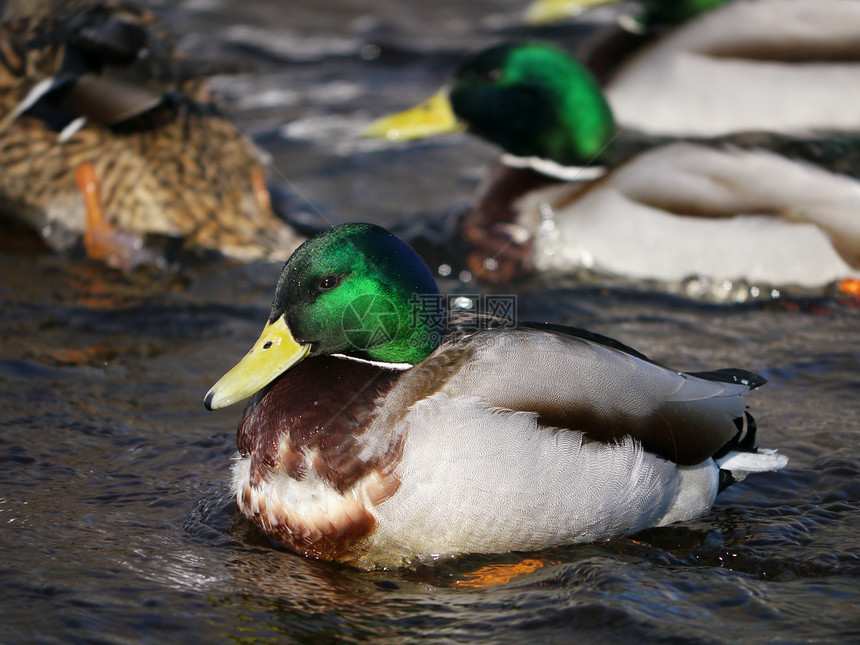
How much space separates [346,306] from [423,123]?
11.3ft

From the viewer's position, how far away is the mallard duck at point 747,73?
7.82m

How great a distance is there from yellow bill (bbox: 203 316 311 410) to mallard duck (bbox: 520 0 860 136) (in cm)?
504

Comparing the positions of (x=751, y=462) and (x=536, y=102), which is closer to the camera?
(x=751, y=462)

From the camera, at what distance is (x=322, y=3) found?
37.7ft

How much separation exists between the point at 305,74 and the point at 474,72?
3.44m

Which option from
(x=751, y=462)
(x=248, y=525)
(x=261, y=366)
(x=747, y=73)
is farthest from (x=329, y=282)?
(x=747, y=73)

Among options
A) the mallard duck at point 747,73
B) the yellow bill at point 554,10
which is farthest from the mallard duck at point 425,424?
the yellow bill at point 554,10

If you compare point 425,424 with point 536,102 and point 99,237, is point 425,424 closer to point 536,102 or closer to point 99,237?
point 99,237

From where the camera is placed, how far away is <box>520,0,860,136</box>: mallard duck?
25.7ft

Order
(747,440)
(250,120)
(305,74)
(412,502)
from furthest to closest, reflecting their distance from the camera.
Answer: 1. (305,74)
2. (250,120)
3. (747,440)
4. (412,502)

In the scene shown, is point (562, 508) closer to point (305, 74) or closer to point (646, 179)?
point (646, 179)

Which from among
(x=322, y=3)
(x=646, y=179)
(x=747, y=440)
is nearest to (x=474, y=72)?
(x=646, y=179)

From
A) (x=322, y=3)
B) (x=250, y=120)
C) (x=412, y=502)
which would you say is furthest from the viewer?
(x=322, y=3)

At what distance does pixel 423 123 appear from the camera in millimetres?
6883
